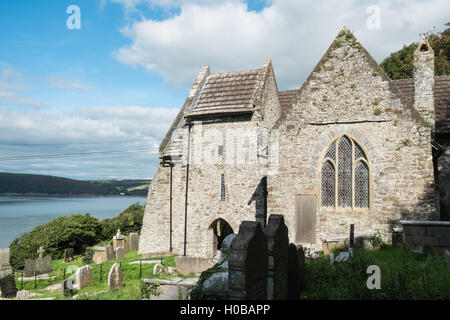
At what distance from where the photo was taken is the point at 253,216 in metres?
17.7

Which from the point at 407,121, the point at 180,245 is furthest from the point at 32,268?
the point at 407,121

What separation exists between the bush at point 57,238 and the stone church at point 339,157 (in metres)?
17.1

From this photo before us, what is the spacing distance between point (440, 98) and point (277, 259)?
17.4 metres

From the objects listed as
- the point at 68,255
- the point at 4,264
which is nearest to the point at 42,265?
the point at 4,264

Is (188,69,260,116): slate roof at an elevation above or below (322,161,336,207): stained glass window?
above

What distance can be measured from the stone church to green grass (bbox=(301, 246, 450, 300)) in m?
3.99

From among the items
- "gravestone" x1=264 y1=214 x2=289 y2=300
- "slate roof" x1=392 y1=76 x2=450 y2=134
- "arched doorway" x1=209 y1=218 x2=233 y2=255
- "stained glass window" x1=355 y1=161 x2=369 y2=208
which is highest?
"slate roof" x1=392 y1=76 x2=450 y2=134

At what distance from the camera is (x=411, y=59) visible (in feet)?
97.5

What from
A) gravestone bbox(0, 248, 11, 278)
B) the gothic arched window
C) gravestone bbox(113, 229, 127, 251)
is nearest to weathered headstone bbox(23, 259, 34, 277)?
gravestone bbox(0, 248, 11, 278)

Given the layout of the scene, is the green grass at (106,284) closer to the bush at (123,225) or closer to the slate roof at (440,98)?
the bush at (123,225)

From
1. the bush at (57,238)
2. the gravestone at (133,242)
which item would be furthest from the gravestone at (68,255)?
the gravestone at (133,242)

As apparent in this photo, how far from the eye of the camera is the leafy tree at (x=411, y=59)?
2920cm

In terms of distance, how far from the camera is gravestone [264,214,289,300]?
5.91 meters

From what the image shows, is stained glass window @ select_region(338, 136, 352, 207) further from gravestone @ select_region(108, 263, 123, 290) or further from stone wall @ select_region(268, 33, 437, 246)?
gravestone @ select_region(108, 263, 123, 290)
